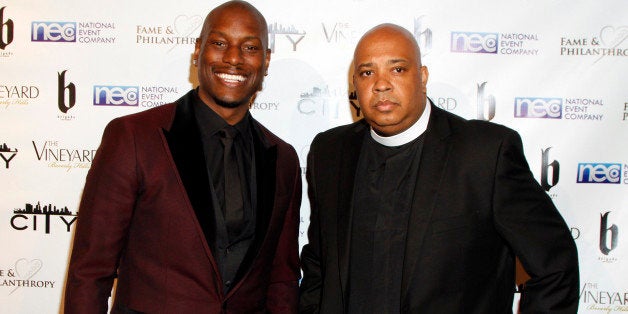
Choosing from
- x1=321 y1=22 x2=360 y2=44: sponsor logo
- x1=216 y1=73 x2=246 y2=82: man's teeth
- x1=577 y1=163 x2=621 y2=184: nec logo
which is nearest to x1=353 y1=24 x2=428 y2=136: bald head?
x1=216 y1=73 x2=246 y2=82: man's teeth

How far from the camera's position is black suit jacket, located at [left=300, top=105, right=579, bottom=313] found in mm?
1716

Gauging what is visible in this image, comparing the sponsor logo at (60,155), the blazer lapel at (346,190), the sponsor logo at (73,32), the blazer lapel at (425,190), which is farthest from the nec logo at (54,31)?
the blazer lapel at (425,190)

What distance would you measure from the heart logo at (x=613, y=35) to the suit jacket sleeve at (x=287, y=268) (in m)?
1.78

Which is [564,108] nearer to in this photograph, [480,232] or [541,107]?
[541,107]

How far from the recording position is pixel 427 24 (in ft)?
8.90

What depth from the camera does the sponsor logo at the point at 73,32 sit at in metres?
2.75

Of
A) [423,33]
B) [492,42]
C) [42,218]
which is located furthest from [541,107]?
[42,218]

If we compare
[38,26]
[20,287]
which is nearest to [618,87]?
[38,26]

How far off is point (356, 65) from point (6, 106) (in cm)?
198

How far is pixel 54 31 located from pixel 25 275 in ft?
4.32

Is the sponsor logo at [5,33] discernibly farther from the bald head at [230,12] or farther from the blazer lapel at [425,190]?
the blazer lapel at [425,190]

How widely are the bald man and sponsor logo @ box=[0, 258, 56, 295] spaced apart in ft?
5.68

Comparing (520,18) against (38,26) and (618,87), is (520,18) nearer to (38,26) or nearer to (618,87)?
(618,87)

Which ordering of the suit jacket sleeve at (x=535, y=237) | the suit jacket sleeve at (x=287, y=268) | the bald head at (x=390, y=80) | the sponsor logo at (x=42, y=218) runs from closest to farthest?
the suit jacket sleeve at (x=535, y=237), the bald head at (x=390, y=80), the suit jacket sleeve at (x=287, y=268), the sponsor logo at (x=42, y=218)
